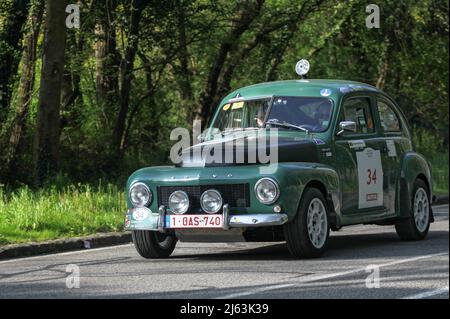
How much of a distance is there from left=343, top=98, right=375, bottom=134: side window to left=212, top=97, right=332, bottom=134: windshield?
352mm

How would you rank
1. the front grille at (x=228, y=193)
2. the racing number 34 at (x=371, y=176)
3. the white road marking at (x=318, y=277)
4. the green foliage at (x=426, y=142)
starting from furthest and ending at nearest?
the green foliage at (x=426, y=142) < the racing number 34 at (x=371, y=176) < the front grille at (x=228, y=193) < the white road marking at (x=318, y=277)

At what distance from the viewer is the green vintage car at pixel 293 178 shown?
1099cm

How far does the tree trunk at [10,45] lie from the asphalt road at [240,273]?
23.5ft

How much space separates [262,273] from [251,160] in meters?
1.43

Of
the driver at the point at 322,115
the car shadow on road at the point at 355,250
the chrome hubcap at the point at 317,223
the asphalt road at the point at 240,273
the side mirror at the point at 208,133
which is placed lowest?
the car shadow on road at the point at 355,250

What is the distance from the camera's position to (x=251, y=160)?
11.2 m

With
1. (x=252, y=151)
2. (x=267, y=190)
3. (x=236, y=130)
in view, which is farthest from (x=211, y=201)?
(x=236, y=130)

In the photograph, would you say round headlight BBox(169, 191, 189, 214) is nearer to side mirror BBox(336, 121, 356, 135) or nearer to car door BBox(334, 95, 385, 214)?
car door BBox(334, 95, 385, 214)

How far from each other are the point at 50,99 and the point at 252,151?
7.86m

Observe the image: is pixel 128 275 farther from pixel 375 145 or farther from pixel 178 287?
pixel 375 145

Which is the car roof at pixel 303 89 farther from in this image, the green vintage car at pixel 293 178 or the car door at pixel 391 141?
the car door at pixel 391 141

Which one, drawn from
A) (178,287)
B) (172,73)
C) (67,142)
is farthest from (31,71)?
(178,287)

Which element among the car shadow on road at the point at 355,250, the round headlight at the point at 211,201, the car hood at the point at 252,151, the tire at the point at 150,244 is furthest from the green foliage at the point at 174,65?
the round headlight at the point at 211,201

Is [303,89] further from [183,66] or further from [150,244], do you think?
[183,66]
